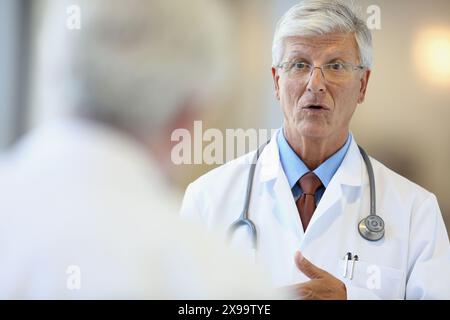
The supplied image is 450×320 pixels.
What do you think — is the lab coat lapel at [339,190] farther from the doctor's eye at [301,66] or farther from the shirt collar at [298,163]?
the doctor's eye at [301,66]

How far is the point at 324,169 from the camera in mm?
1581

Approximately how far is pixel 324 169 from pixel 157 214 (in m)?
0.82

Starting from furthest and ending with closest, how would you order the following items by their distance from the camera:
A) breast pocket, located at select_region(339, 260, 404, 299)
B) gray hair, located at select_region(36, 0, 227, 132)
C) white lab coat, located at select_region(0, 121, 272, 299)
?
breast pocket, located at select_region(339, 260, 404, 299) < gray hair, located at select_region(36, 0, 227, 132) < white lab coat, located at select_region(0, 121, 272, 299)

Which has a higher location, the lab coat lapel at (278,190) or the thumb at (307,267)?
the lab coat lapel at (278,190)

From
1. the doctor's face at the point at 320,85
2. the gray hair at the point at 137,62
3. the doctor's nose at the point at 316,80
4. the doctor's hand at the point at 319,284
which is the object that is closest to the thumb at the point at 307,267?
the doctor's hand at the point at 319,284

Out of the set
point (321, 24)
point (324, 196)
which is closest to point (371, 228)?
point (324, 196)

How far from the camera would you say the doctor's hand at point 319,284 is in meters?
1.52

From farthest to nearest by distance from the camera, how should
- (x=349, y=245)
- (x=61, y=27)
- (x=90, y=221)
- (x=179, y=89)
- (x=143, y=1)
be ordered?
1. (x=349, y=245)
2. (x=61, y=27)
3. (x=143, y=1)
4. (x=179, y=89)
5. (x=90, y=221)

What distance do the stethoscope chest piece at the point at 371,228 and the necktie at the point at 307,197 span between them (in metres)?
0.12

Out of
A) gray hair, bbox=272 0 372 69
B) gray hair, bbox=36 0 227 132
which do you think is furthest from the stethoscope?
gray hair, bbox=36 0 227 132

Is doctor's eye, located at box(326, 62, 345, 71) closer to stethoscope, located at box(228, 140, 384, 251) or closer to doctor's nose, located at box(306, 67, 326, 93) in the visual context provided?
doctor's nose, located at box(306, 67, 326, 93)

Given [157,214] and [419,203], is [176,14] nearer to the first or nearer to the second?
[157,214]

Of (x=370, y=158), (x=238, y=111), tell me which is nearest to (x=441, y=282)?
(x=370, y=158)

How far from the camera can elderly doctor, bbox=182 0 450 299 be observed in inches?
59.9
